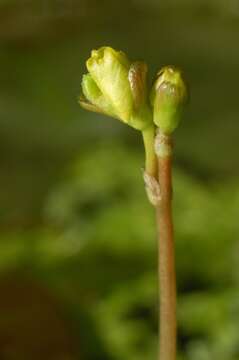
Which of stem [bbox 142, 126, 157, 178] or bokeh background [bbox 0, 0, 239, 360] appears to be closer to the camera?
stem [bbox 142, 126, 157, 178]

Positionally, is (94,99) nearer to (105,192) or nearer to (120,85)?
(120,85)

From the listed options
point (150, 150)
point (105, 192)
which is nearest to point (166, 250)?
point (150, 150)

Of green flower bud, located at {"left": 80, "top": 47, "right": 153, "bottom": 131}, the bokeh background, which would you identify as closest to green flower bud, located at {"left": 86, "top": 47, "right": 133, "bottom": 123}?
green flower bud, located at {"left": 80, "top": 47, "right": 153, "bottom": 131}

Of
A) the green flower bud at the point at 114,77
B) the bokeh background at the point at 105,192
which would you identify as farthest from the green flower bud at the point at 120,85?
the bokeh background at the point at 105,192

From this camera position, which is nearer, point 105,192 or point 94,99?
point 94,99

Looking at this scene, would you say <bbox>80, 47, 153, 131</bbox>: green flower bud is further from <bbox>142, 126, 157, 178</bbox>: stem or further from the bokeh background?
the bokeh background

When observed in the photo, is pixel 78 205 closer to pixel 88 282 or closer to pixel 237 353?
pixel 88 282

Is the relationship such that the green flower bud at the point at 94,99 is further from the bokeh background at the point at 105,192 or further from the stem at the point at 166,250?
the bokeh background at the point at 105,192

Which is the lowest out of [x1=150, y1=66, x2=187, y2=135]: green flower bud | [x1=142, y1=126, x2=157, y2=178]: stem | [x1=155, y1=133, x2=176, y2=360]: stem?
[x1=155, y1=133, x2=176, y2=360]: stem
